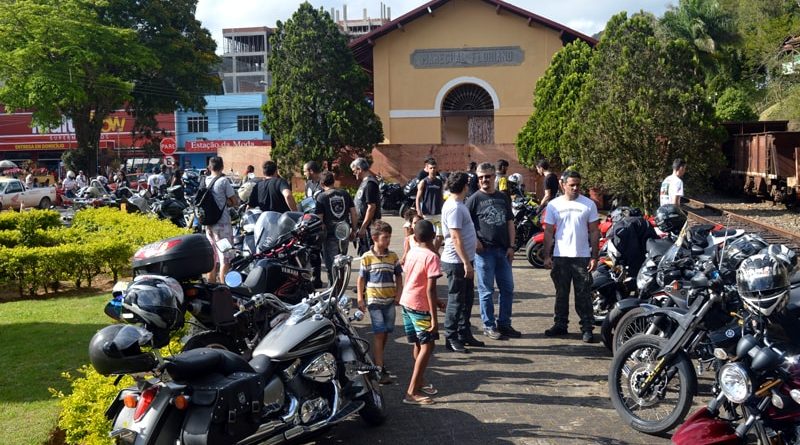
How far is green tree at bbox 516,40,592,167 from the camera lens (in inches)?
889

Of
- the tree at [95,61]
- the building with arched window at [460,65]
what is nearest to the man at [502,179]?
the building with arched window at [460,65]

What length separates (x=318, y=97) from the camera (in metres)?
26.1

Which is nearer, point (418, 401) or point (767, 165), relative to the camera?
point (418, 401)

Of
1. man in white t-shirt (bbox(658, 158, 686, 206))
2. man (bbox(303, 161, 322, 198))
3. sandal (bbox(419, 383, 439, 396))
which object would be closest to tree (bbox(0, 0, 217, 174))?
man (bbox(303, 161, 322, 198))

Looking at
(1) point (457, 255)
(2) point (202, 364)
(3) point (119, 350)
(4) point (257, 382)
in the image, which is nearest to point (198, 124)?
(1) point (457, 255)

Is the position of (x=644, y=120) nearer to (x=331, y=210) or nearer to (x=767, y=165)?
(x=767, y=165)

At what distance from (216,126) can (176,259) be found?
5982 centimetres

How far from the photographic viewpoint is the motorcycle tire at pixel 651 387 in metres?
5.31

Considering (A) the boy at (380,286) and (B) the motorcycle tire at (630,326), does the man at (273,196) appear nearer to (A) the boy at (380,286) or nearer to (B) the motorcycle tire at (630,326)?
(A) the boy at (380,286)

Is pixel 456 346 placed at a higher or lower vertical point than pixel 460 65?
lower

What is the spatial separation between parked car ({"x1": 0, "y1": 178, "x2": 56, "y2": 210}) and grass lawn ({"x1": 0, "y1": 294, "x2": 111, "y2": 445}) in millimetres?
21959

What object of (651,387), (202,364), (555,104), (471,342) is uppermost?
(555,104)

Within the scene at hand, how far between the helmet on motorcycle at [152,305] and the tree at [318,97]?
21.5 m

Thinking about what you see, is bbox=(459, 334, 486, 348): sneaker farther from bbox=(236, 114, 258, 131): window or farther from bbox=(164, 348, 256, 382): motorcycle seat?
bbox=(236, 114, 258, 131): window
